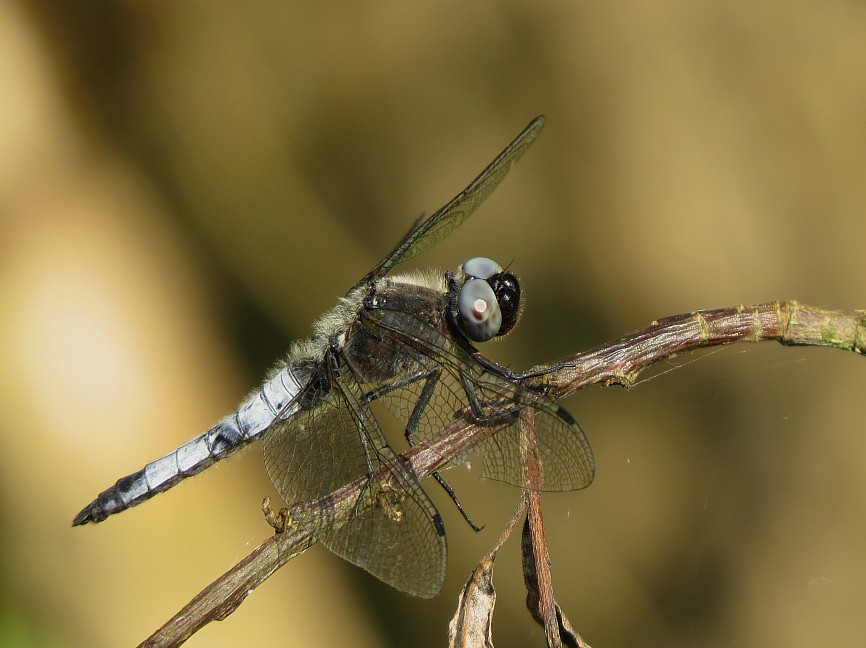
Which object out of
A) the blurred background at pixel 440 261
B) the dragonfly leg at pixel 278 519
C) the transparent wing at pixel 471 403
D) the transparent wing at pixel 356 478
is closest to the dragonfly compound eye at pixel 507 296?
the transparent wing at pixel 471 403

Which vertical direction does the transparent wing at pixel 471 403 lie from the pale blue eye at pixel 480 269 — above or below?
below

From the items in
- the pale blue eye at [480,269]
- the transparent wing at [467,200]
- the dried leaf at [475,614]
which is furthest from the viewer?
the transparent wing at [467,200]

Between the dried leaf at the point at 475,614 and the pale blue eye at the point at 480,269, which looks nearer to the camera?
the dried leaf at the point at 475,614

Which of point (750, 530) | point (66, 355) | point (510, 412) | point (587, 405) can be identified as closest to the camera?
point (510, 412)

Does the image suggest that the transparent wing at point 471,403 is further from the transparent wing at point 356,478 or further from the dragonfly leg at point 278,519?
the dragonfly leg at point 278,519

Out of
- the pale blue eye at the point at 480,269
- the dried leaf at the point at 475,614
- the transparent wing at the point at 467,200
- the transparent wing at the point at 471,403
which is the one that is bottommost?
the dried leaf at the point at 475,614

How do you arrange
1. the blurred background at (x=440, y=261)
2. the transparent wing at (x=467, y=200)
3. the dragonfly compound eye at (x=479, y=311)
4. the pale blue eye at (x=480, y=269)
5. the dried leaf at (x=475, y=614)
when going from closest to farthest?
the dried leaf at (x=475, y=614), the dragonfly compound eye at (x=479, y=311), the pale blue eye at (x=480, y=269), the transparent wing at (x=467, y=200), the blurred background at (x=440, y=261)

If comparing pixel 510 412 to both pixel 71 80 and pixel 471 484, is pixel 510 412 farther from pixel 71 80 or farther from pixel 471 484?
pixel 71 80

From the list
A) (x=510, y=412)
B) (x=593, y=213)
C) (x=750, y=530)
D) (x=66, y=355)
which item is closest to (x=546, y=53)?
(x=593, y=213)
